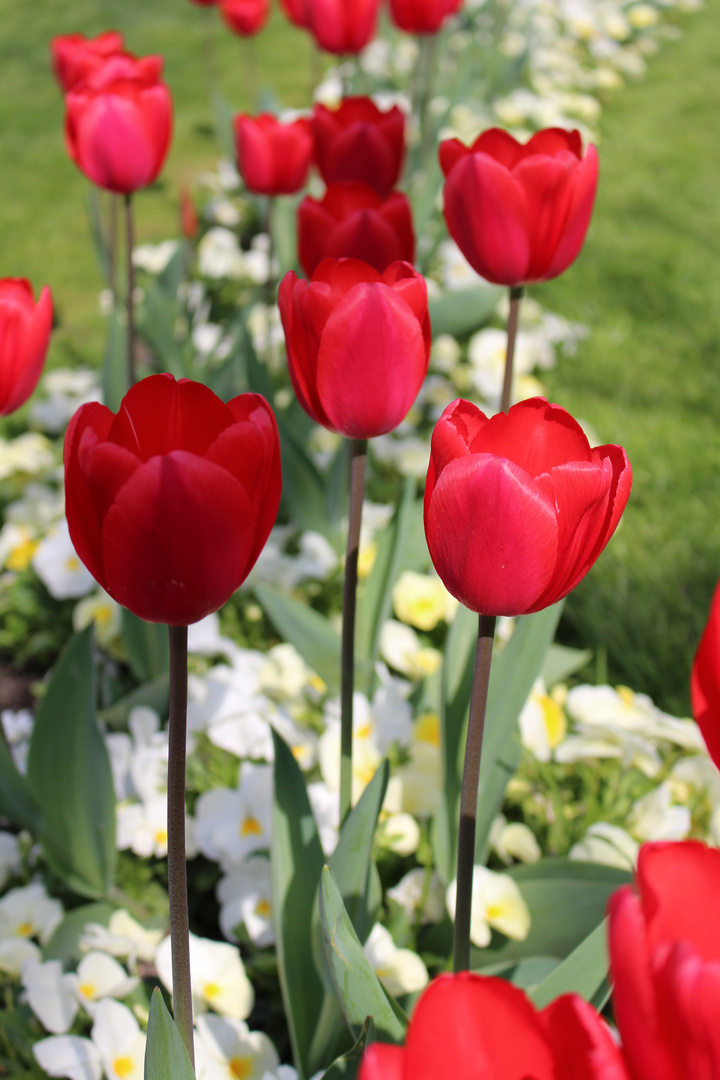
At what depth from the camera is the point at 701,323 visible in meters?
3.49

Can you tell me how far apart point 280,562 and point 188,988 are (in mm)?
1259

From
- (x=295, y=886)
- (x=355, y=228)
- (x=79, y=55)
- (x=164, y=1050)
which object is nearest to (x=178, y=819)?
(x=164, y=1050)

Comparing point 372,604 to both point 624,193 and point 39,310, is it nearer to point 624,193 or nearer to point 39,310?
point 39,310

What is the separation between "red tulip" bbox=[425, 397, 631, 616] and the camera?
671 millimetres

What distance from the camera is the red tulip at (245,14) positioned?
129 inches

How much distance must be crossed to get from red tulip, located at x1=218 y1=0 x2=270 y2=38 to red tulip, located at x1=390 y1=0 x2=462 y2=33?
30.9 inches

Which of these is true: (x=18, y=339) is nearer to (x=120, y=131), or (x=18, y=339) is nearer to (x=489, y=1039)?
(x=120, y=131)

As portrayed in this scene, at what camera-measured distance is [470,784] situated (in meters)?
0.80

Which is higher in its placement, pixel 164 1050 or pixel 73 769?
pixel 164 1050

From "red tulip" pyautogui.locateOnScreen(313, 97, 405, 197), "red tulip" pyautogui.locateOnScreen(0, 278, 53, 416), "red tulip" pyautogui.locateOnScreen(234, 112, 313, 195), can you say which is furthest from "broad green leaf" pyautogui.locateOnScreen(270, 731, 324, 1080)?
"red tulip" pyautogui.locateOnScreen(234, 112, 313, 195)

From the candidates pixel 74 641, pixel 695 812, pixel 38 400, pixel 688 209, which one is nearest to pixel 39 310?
pixel 74 641

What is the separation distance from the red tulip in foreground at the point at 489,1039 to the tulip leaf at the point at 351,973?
30 cm

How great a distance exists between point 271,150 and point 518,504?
1547mm

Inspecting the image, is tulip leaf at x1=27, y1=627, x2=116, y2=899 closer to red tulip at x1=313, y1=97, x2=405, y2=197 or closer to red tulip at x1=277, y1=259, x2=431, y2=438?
red tulip at x1=277, y1=259, x2=431, y2=438
